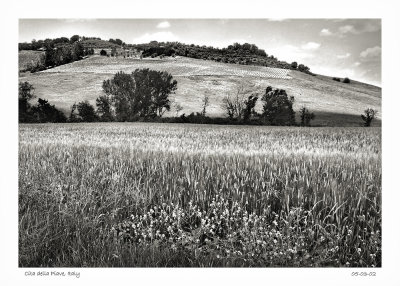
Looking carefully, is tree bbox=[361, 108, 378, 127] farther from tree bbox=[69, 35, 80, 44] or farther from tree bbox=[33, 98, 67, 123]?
tree bbox=[33, 98, 67, 123]

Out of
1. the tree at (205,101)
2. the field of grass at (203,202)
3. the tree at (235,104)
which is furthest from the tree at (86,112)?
the tree at (235,104)

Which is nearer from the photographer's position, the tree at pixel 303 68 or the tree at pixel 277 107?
the tree at pixel 303 68

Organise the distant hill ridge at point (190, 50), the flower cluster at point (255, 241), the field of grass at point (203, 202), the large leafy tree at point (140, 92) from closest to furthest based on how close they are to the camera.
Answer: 1. the flower cluster at point (255, 241)
2. the field of grass at point (203, 202)
3. the distant hill ridge at point (190, 50)
4. the large leafy tree at point (140, 92)

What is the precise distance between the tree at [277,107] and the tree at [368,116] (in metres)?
0.90

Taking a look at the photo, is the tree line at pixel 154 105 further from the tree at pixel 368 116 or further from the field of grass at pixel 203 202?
the tree at pixel 368 116

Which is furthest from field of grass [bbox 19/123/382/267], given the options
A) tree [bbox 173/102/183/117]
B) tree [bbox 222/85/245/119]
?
tree [bbox 173/102/183/117]

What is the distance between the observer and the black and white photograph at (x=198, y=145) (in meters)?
3.06

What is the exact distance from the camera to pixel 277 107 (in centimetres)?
496

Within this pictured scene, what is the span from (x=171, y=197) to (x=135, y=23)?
2.04 meters

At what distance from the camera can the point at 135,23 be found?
4207 mm

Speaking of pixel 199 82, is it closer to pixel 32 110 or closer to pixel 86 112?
pixel 86 112

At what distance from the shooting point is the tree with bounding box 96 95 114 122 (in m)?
4.91

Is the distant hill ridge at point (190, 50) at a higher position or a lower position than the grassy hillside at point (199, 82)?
higher

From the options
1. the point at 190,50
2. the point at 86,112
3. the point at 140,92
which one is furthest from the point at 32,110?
the point at 190,50
